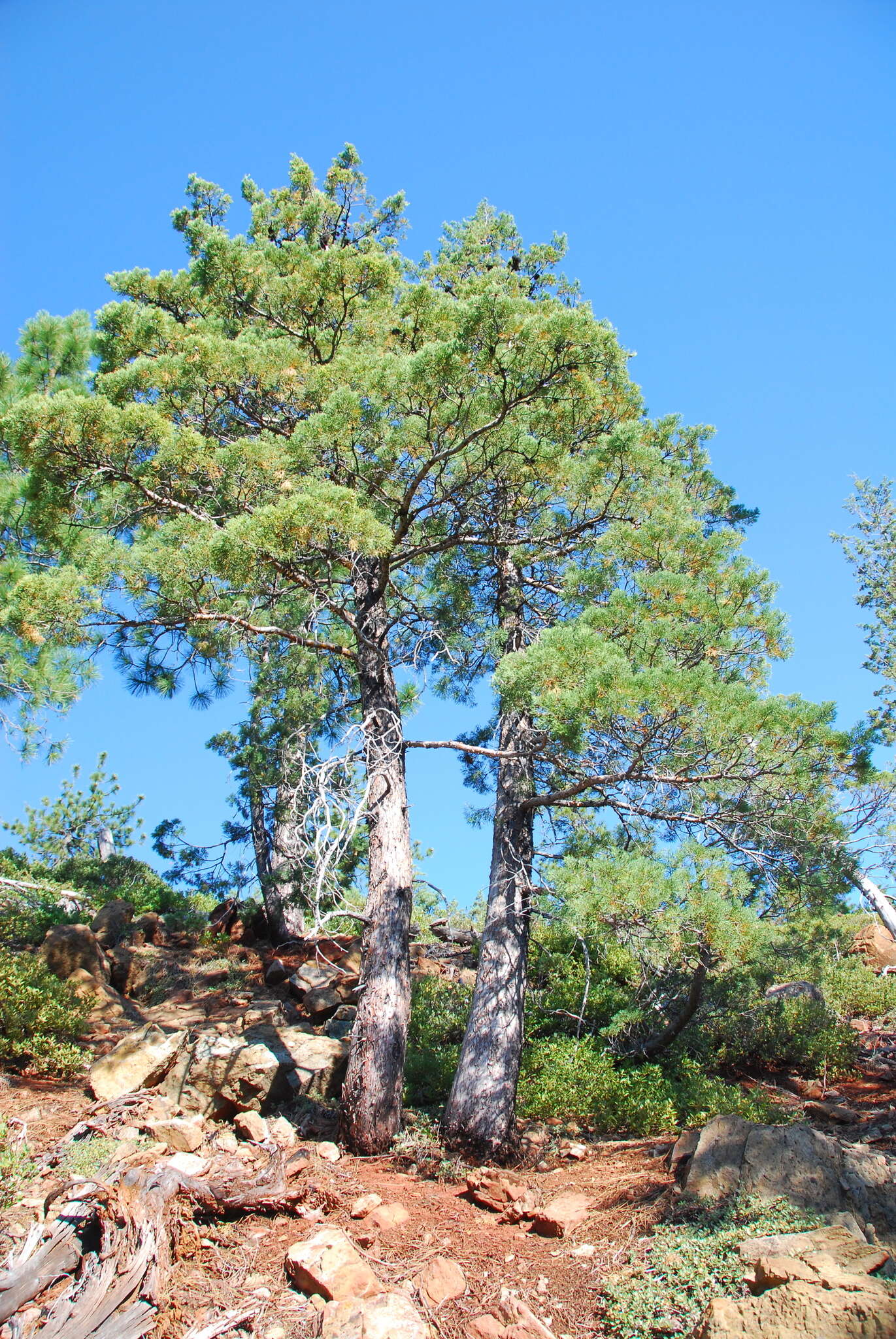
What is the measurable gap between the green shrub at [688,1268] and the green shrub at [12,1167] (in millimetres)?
3405

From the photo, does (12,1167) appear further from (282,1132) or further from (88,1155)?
(282,1132)

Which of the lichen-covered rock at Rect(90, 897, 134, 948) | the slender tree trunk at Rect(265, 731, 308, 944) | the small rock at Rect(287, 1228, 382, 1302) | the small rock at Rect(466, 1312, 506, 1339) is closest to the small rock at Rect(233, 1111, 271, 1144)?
the small rock at Rect(287, 1228, 382, 1302)

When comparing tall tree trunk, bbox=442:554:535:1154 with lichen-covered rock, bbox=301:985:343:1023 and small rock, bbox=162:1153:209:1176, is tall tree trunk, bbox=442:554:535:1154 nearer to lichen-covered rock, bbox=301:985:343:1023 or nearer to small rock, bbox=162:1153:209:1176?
small rock, bbox=162:1153:209:1176

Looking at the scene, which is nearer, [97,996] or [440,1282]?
[440,1282]

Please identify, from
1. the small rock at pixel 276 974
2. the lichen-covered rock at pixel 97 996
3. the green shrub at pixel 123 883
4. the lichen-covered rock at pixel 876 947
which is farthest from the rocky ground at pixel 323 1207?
the lichen-covered rock at pixel 876 947

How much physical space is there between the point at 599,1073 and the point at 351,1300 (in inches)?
144

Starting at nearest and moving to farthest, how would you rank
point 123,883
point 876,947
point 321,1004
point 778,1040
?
point 778,1040, point 321,1004, point 876,947, point 123,883

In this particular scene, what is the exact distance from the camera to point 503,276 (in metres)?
9.93

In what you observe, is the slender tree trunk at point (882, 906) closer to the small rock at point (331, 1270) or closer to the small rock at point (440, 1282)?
the small rock at point (440, 1282)

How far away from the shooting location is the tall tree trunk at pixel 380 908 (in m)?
6.29

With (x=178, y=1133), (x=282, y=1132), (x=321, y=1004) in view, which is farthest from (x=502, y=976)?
(x=321, y=1004)

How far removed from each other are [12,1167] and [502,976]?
13.0 ft

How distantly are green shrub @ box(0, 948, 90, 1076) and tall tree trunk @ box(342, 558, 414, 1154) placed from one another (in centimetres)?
265

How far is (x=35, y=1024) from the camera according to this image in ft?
22.7
